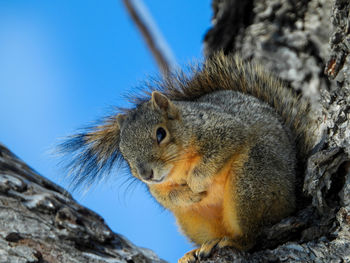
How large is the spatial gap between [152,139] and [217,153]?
0.32 meters

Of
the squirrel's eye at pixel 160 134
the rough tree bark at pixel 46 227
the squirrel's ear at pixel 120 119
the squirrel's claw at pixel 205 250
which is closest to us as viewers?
the rough tree bark at pixel 46 227

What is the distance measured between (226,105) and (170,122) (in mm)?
305

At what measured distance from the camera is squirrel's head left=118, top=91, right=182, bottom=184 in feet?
6.84

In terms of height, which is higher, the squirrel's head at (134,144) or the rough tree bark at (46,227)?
the squirrel's head at (134,144)

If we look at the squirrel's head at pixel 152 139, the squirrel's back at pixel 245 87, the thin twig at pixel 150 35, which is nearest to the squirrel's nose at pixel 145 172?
the squirrel's head at pixel 152 139

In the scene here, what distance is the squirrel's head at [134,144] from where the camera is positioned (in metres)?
2.12

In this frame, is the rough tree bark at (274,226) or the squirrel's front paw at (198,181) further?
the squirrel's front paw at (198,181)

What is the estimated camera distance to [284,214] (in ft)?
6.42

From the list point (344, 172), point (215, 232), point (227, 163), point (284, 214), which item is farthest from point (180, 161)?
point (344, 172)

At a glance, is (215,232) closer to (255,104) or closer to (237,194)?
(237,194)

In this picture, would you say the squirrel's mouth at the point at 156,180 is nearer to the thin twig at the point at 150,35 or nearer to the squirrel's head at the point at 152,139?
the squirrel's head at the point at 152,139

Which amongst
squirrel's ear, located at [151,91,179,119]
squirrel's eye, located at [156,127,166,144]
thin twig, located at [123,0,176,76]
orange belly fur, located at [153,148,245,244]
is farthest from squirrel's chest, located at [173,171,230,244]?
thin twig, located at [123,0,176,76]

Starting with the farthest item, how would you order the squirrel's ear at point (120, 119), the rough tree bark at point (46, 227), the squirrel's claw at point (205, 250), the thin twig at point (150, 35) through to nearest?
the thin twig at point (150, 35), the squirrel's ear at point (120, 119), the squirrel's claw at point (205, 250), the rough tree bark at point (46, 227)

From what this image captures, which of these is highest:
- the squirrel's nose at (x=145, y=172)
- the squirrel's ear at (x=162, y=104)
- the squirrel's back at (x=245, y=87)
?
the squirrel's back at (x=245, y=87)
